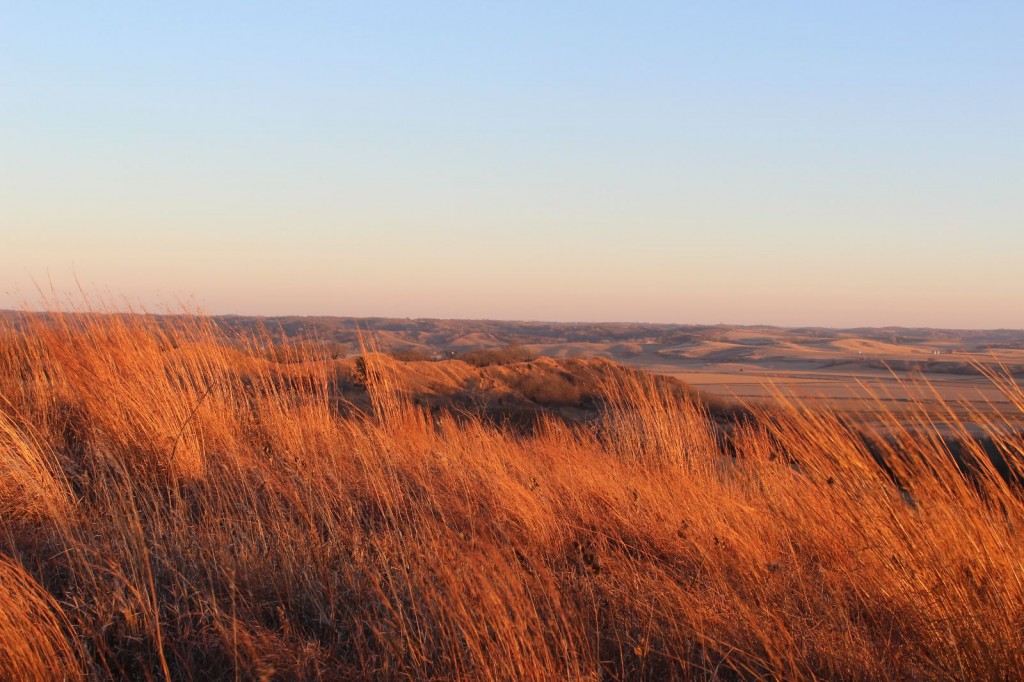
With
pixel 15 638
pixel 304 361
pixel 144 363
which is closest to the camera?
pixel 15 638

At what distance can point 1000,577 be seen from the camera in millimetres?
2666

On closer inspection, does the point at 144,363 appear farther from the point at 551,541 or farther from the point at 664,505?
the point at 664,505

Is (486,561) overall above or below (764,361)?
above

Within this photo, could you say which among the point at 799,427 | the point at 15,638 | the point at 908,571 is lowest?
the point at 15,638

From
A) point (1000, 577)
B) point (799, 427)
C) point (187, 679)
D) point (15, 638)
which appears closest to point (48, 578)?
point (15, 638)

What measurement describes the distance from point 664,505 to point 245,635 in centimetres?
246

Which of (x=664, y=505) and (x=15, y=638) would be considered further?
(x=664, y=505)

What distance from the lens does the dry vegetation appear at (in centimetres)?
267

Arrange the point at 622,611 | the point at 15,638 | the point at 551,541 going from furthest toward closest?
the point at 551,541, the point at 622,611, the point at 15,638

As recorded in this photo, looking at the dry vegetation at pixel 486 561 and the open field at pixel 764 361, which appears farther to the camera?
the open field at pixel 764 361

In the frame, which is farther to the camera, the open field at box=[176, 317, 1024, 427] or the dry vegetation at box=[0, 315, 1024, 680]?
the open field at box=[176, 317, 1024, 427]

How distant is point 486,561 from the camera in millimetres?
3162

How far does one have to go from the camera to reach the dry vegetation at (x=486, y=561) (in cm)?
267

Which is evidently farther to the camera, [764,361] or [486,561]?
[764,361]
